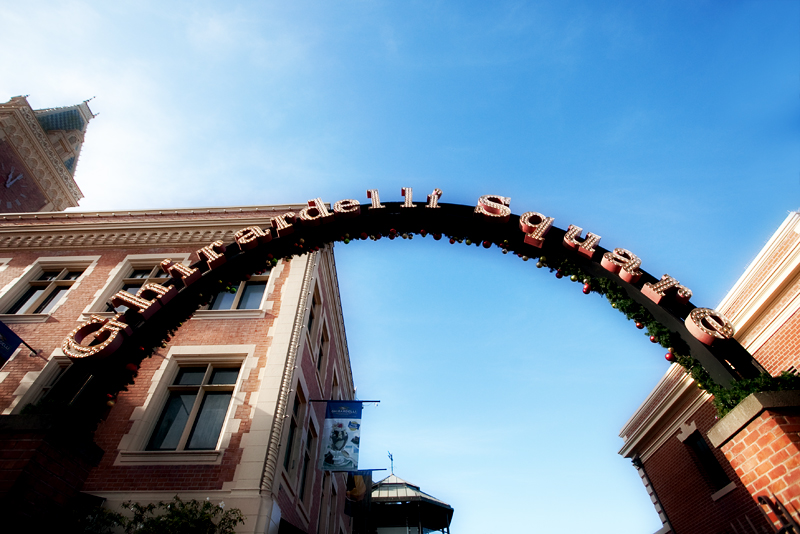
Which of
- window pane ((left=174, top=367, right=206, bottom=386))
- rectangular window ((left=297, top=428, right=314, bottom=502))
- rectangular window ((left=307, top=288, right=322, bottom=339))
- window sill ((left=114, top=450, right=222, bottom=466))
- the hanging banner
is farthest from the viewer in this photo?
rectangular window ((left=307, top=288, right=322, bottom=339))

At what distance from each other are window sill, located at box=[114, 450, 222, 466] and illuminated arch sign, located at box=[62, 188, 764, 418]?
3.35 m

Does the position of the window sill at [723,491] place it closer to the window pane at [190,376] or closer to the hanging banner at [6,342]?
the window pane at [190,376]

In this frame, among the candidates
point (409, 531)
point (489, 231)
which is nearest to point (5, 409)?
point (489, 231)

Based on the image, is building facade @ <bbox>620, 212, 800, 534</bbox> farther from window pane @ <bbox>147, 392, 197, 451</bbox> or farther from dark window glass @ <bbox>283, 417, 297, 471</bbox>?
window pane @ <bbox>147, 392, 197, 451</bbox>

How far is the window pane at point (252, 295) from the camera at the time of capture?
14.1 meters

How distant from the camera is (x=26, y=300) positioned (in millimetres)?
15508

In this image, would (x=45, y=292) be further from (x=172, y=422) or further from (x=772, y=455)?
(x=772, y=455)

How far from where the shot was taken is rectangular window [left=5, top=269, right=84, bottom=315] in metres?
15.0

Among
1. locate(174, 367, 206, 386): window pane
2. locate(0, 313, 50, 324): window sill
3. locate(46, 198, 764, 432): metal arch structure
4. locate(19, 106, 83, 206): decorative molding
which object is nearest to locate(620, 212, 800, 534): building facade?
locate(46, 198, 764, 432): metal arch structure

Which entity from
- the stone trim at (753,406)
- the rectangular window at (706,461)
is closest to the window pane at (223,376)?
the stone trim at (753,406)

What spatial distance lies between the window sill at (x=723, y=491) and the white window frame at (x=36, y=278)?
22.2 meters

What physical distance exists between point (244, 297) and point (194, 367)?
281 centimetres

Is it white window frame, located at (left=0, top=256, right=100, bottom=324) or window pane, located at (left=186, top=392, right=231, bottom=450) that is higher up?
white window frame, located at (left=0, top=256, right=100, bottom=324)

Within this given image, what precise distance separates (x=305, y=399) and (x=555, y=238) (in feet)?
29.8
